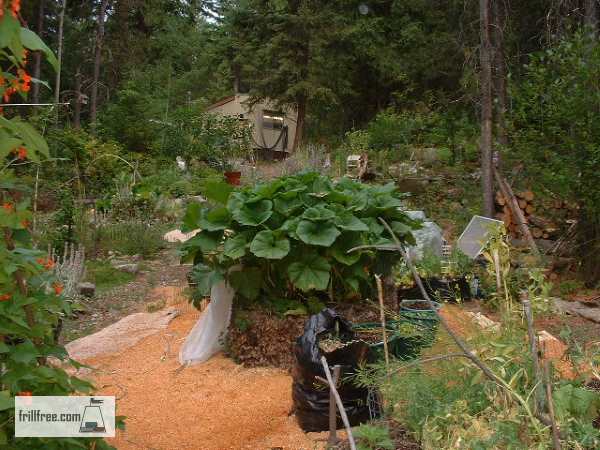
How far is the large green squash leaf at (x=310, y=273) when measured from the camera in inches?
158

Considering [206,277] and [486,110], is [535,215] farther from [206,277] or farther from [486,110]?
[206,277]

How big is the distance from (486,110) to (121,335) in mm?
5264

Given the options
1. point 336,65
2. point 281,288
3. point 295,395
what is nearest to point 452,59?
point 336,65

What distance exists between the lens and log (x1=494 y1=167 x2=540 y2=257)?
7.07 metres

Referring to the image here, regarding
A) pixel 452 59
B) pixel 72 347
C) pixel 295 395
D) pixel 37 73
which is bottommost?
pixel 72 347

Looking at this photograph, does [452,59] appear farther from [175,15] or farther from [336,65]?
[175,15]

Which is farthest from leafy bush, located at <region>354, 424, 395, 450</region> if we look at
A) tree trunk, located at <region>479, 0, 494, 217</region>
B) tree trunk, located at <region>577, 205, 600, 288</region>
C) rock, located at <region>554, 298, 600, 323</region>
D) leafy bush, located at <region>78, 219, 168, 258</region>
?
leafy bush, located at <region>78, 219, 168, 258</region>

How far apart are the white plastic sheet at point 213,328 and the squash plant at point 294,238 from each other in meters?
0.15

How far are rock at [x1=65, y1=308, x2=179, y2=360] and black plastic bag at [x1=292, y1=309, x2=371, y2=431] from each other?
206 cm

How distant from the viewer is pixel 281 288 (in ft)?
14.4

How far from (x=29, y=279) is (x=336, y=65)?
17531 millimetres

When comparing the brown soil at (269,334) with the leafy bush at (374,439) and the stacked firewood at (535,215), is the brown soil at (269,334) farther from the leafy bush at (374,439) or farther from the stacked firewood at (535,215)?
the stacked firewood at (535,215)

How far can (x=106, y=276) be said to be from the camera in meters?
7.26

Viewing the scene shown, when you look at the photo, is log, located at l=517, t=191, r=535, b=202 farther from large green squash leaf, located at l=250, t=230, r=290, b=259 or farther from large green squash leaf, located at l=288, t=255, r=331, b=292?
large green squash leaf, located at l=250, t=230, r=290, b=259
